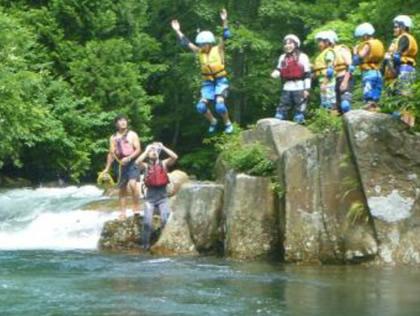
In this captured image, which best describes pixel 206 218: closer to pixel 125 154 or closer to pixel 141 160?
pixel 141 160

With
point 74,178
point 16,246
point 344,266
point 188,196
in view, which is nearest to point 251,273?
point 344,266

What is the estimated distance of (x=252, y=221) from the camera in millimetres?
11562

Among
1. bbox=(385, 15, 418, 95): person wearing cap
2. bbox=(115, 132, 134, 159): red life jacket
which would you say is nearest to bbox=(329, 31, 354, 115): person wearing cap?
bbox=(385, 15, 418, 95): person wearing cap

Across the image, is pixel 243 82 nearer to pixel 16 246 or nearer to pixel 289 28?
pixel 289 28


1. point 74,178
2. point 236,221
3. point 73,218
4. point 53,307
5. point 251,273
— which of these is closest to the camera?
point 53,307

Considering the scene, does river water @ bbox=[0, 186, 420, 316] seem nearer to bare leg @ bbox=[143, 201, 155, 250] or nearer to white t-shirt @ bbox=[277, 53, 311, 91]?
bare leg @ bbox=[143, 201, 155, 250]

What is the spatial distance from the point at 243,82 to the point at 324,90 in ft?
59.5

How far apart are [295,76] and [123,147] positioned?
3.00 metres

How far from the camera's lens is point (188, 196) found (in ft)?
41.5

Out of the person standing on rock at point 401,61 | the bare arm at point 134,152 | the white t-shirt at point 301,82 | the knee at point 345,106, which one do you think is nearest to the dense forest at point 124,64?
the bare arm at point 134,152

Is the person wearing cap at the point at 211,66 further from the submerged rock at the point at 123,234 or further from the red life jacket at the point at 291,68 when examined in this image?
the submerged rock at the point at 123,234

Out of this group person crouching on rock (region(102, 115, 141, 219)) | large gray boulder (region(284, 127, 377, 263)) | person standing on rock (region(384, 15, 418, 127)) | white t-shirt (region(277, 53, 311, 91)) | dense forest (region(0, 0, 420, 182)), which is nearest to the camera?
large gray boulder (region(284, 127, 377, 263))

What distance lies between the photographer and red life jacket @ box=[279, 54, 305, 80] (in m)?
13.0

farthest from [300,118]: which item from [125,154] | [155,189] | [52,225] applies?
[52,225]
